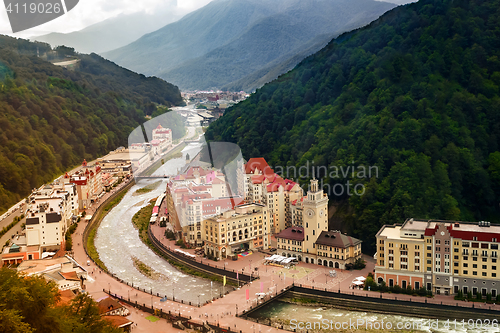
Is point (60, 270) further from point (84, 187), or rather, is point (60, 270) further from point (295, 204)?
point (84, 187)

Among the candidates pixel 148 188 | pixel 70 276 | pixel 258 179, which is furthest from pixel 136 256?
pixel 148 188

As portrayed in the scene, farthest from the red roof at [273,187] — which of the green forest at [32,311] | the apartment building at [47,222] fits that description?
the green forest at [32,311]

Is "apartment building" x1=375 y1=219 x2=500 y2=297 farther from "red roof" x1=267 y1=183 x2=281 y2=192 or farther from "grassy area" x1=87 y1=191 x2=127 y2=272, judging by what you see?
"grassy area" x1=87 y1=191 x2=127 y2=272

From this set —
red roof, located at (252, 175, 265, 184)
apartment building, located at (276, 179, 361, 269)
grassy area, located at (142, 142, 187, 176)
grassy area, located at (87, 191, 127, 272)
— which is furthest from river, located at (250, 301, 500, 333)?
grassy area, located at (142, 142, 187, 176)

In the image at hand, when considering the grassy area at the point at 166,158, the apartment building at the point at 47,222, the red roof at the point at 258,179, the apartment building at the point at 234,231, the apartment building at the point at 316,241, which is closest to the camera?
the apartment building at the point at 316,241

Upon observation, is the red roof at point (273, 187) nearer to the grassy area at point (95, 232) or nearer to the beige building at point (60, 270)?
the grassy area at point (95, 232)

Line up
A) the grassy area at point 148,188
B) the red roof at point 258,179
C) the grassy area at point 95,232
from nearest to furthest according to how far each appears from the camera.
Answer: the grassy area at point 95,232 → the red roof at point 258,179 → the grassy area at point 148,188
